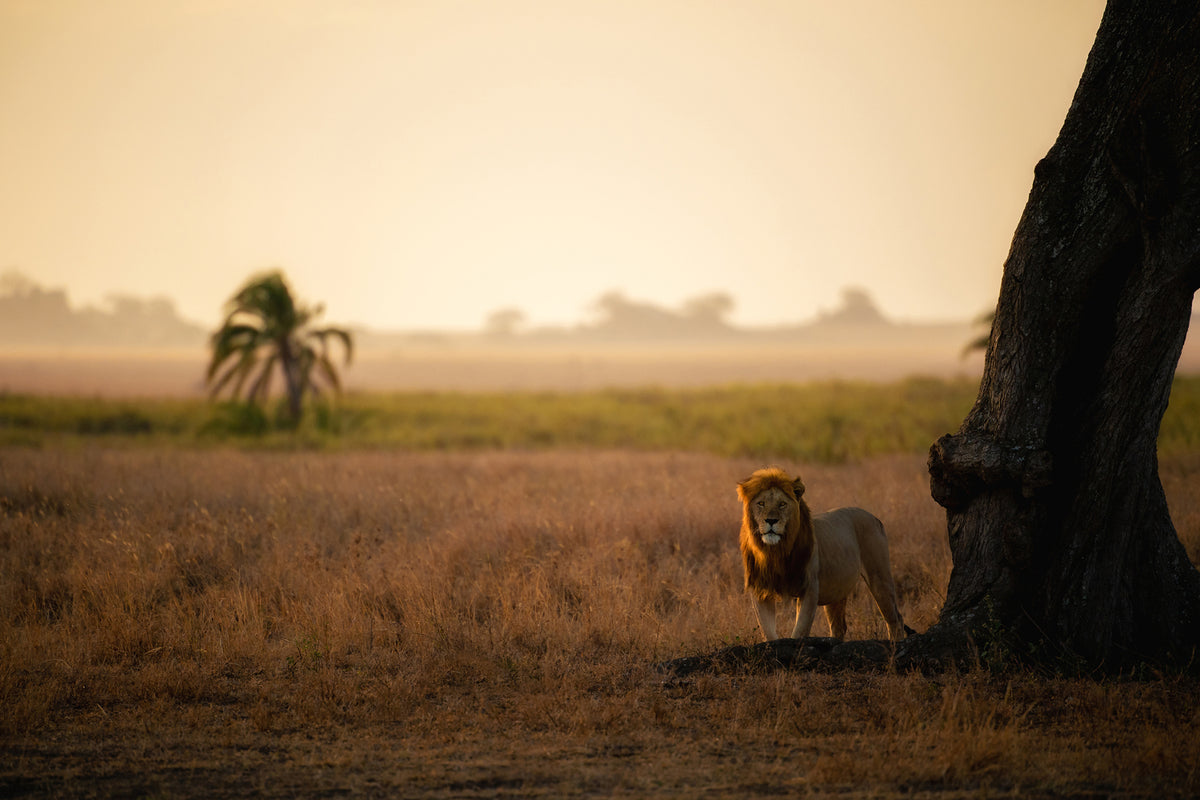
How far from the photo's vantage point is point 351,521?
1228 centimetres

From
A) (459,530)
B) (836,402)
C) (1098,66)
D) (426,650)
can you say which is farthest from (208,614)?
(836,402)

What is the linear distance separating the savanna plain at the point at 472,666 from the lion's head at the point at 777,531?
0.71 m

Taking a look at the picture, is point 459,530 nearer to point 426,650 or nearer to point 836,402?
point 426,650

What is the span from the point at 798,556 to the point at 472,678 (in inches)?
103

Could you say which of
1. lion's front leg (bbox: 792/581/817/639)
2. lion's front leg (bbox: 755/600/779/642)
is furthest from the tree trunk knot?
lion's front leg (bbox: 755/600/779/642)

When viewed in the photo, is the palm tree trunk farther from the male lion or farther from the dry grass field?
the male lion

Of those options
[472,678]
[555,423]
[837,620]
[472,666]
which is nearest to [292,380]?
[555,423]

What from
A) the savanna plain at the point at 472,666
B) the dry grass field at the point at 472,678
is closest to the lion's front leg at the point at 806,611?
the savanna plain at the point at 472,666

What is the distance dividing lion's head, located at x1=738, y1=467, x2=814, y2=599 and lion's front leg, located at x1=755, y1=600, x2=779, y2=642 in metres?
0.07

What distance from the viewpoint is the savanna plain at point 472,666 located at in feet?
16.5

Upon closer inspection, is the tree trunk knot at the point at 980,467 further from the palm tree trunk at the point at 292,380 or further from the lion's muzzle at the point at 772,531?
the palm tree trunk at the point at 292,380

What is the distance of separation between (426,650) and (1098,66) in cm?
671

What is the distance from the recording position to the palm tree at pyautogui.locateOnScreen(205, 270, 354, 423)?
32156mm

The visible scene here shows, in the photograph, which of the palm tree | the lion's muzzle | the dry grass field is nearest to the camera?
the dry grass field
